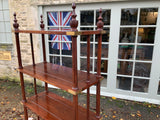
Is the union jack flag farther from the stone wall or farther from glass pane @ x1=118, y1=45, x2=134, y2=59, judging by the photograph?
glass pane @ x1=118, y1=45, x2=134, y2=59

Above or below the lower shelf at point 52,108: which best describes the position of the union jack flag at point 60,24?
above

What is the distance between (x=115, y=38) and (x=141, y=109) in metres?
1.77

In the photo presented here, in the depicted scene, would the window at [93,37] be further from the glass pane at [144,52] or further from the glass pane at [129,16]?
the glass pane at [144,52]

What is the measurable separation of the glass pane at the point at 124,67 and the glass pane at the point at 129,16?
975mm

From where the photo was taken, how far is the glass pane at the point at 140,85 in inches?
134

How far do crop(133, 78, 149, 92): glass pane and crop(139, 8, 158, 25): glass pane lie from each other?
4.59 feet

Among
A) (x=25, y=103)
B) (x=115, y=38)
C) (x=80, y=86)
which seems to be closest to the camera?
(x=80, y=86)

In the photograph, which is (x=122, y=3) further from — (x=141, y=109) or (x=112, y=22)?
(x=141, y=109)

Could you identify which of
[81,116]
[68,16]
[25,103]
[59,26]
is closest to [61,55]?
[59,26]

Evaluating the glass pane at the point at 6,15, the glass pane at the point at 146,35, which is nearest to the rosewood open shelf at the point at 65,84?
the glass pane at the point at 146,35

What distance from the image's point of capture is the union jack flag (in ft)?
12.0

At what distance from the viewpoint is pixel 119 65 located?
3.47 meters

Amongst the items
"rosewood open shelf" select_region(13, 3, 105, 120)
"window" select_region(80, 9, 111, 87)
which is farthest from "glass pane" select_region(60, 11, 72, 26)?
"rosewood open shelf" select_region(13, 3, 105, 120)

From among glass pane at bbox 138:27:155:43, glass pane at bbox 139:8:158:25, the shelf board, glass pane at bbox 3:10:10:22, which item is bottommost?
the shelf board
